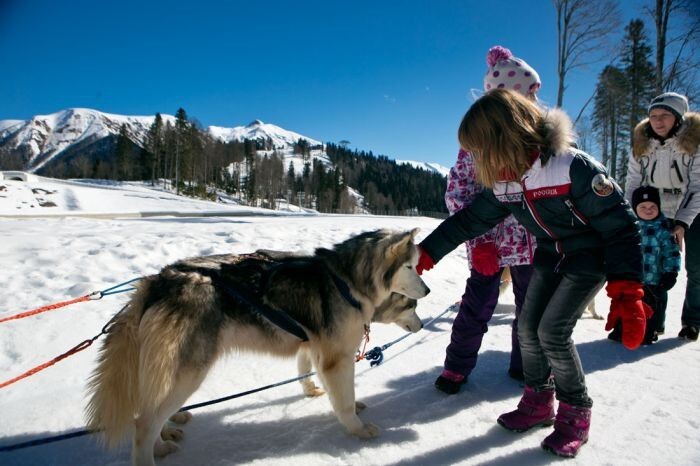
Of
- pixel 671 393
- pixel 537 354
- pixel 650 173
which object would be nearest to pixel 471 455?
pixel 537 354

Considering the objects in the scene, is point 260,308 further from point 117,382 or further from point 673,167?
point 673,167

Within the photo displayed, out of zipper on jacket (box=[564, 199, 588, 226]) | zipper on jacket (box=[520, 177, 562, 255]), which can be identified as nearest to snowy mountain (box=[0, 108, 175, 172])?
zipper on jacket (box=[520, 177, 562, 255])

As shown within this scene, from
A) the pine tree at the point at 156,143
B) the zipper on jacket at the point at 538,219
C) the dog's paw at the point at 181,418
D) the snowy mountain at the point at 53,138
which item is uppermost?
the snowy mountain at the point at 53,138

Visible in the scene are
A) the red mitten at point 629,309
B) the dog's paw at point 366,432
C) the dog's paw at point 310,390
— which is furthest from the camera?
the dog's paw at point 310,390

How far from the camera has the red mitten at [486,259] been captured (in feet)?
9.96

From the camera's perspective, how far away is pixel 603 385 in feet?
10.3

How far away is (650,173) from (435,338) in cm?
316

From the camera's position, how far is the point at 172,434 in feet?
8.13

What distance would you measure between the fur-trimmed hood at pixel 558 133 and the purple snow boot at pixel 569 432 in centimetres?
166

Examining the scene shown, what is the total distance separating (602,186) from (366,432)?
219 centimetres

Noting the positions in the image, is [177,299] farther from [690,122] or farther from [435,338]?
[690,122]

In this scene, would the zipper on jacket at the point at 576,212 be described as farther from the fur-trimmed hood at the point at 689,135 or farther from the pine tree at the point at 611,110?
the pine tree at the point at 611,110

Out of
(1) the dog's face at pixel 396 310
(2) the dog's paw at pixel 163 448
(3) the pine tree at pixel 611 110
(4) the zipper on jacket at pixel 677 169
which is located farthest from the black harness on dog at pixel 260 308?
(3) the pine tree at pixel 611 110

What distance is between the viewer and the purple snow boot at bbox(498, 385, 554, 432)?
2.57m
